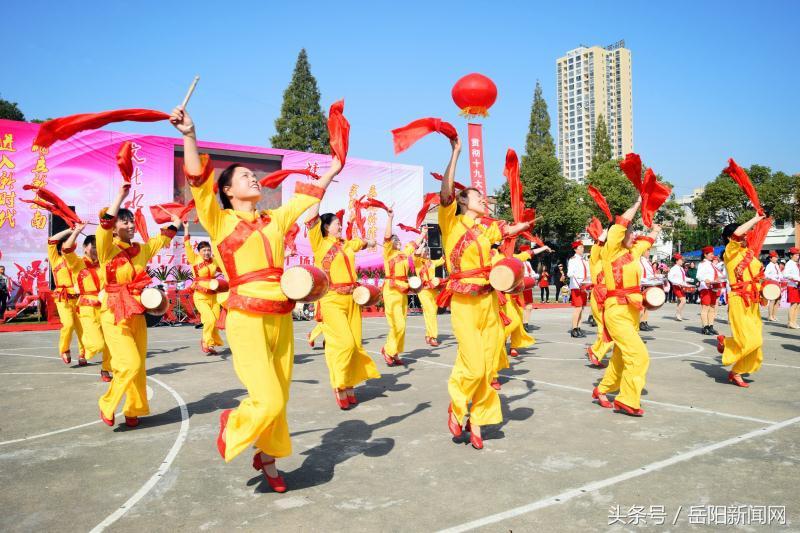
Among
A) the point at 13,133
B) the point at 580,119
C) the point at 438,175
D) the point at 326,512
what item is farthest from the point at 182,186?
the point at 580,119

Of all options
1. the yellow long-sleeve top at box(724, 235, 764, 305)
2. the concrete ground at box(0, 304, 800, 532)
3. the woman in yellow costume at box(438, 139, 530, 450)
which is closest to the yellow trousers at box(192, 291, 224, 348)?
the concrete ground at box(0, 304, 800, 532)

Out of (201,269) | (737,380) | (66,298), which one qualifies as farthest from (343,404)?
(66,298)

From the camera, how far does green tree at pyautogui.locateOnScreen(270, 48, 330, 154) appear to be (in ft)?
140

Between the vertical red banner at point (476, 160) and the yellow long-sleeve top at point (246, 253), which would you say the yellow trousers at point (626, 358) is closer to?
the yellow long-sleeve top at point (246, 253)

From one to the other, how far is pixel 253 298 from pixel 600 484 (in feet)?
8.89

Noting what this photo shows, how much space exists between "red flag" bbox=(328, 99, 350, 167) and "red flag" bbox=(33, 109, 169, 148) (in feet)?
3.95

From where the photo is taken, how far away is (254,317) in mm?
3939

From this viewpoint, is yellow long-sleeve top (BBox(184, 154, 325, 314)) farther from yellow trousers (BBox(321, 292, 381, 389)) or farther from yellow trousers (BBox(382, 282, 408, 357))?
yellow trousers (BBox(382, 282, 408, 357))

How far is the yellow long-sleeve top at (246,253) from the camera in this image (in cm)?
391

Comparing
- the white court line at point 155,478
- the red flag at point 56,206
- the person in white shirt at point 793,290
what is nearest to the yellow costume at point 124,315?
the white court line at point 155,478

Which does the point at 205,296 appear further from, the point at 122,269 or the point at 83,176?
the point at 83,176

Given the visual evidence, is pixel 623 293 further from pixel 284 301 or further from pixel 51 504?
pixel 51 504

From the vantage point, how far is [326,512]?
369 cm

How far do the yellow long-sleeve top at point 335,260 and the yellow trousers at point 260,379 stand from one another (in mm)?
3121
